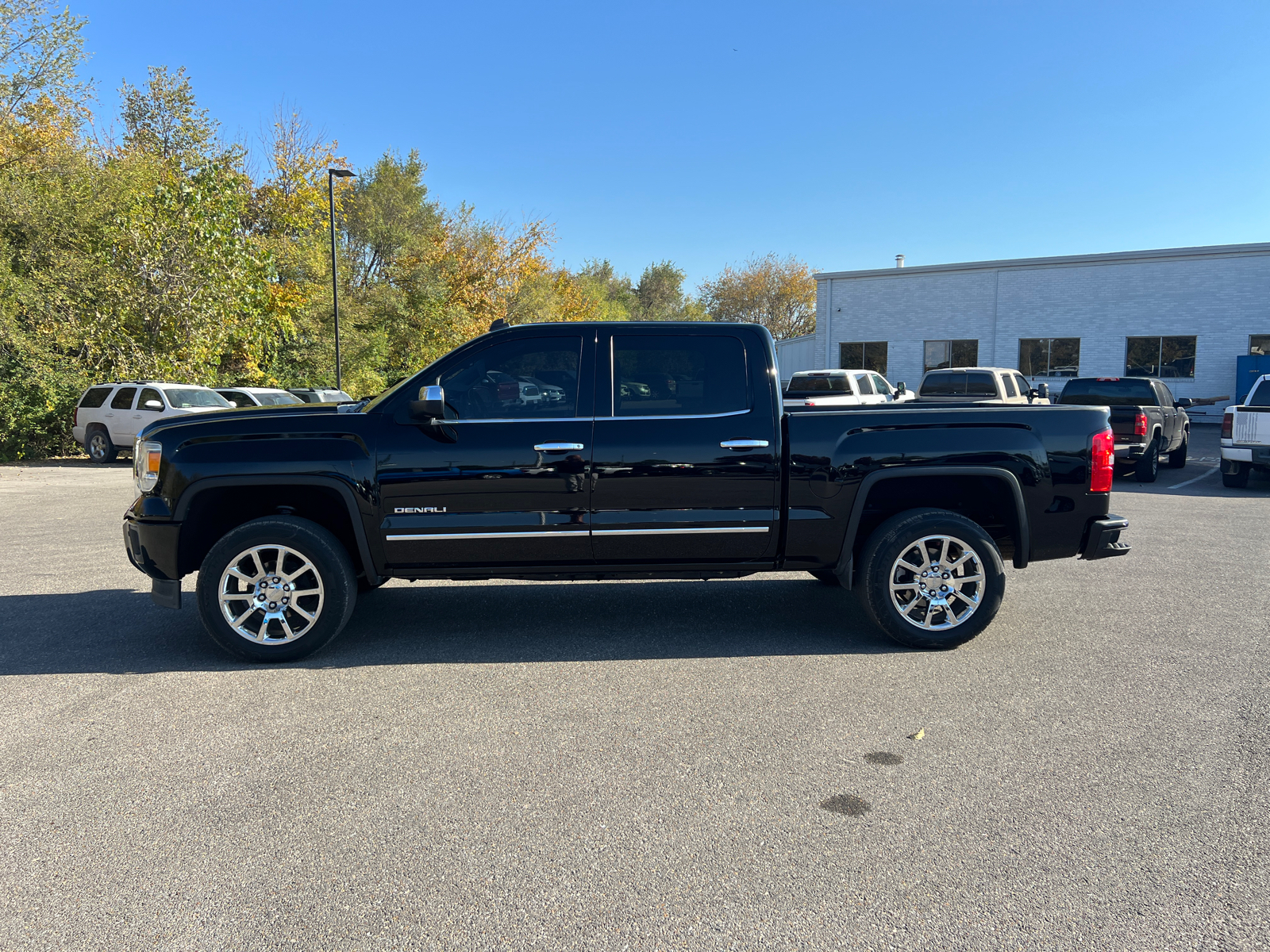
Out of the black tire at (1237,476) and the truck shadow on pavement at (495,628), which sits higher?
the black tire at (1237,476)

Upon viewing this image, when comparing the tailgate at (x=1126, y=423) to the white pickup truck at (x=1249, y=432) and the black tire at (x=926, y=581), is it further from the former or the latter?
the black tire at (x=926, y=581)

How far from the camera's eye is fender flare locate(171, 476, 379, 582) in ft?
17.1

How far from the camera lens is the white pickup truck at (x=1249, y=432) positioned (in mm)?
13211

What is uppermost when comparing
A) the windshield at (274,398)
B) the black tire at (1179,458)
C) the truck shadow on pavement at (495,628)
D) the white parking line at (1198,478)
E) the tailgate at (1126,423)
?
the windshield at (274,398)

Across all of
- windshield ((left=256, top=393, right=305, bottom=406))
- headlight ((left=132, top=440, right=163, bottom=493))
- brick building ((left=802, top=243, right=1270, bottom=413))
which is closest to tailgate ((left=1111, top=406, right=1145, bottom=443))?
headlight ((left=132, top=440, right=163, bottom=493))

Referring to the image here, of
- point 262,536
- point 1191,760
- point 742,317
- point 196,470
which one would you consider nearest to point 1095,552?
point 1191,760

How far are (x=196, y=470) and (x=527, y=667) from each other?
2214mm

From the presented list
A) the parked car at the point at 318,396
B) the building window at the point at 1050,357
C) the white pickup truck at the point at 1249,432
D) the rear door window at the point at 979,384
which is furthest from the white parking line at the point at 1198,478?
the parked car at the point at 318,396

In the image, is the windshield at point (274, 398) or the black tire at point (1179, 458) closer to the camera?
the black tire at point (1179, 458)

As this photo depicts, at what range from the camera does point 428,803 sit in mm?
3473

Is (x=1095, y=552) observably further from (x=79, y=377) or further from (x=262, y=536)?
(x=79, y=377)

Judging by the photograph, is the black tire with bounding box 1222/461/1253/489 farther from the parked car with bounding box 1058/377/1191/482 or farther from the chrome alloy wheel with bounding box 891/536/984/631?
the chrome alloy wheel with bounding box 891/536/984/631

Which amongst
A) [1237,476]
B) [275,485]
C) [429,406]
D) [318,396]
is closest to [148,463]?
[275,485]

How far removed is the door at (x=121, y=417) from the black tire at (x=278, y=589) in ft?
51.4
